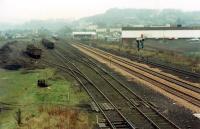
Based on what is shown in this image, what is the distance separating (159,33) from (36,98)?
3059 inches

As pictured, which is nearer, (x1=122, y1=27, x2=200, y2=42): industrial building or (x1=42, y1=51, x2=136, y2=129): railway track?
(x1=42, y1=51, x2=136, y2=129): railway track

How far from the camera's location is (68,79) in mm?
35344

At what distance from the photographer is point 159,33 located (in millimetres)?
100938

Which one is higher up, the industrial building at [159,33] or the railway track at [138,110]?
the industrial building at [159,33]

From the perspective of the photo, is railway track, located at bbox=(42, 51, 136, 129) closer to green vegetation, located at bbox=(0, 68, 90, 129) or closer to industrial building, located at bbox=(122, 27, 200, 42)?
green vegetation, located at bbox=(0, 68, 90, 129)

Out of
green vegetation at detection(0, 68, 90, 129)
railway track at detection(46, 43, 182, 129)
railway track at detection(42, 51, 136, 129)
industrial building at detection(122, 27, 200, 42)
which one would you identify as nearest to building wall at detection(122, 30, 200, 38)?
industrial building at detection(122, 27, 200, 42)

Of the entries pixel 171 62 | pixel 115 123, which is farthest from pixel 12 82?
pixel 171 62

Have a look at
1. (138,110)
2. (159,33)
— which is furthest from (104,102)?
(159,33)

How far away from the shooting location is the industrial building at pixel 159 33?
321 feet

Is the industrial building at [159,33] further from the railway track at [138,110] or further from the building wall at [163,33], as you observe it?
the railway track at [138,110]

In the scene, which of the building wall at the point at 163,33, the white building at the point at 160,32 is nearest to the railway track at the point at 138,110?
the building wall at the point at 163,33

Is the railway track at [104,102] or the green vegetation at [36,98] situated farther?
the green vegetation at [36,98]

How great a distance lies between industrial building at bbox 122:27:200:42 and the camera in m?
97.9

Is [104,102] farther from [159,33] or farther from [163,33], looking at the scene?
[163,33]
